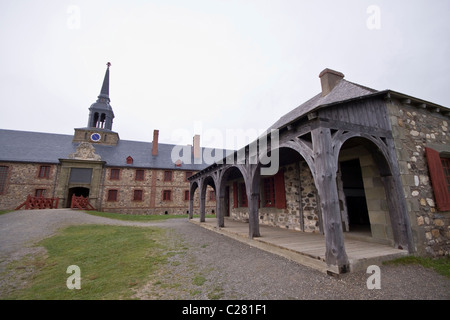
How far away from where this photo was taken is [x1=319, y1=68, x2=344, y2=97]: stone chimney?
789 cm

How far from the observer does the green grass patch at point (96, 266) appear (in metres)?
3.21

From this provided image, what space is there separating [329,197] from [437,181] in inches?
162

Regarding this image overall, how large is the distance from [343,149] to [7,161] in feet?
85.1

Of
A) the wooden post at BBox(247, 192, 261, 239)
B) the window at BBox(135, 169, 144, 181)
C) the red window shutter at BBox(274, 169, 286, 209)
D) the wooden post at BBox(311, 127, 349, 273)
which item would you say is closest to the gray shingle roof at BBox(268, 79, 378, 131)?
the wooden post at BBox(311, 127, 349, 273)

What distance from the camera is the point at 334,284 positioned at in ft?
10.7

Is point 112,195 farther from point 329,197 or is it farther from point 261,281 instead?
point 329,197

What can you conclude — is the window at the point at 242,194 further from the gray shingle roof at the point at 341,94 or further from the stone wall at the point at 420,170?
the stone wall at the point at 420,170

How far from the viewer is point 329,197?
3.81 metres

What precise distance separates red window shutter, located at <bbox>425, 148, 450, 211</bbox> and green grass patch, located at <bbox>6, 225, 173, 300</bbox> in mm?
7296

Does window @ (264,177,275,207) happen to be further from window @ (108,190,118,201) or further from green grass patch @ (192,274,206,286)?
window @ (108,190,118,201)

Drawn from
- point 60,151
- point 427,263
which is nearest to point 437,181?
point 427,263

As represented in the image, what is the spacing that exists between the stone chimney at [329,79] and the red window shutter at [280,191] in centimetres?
377
